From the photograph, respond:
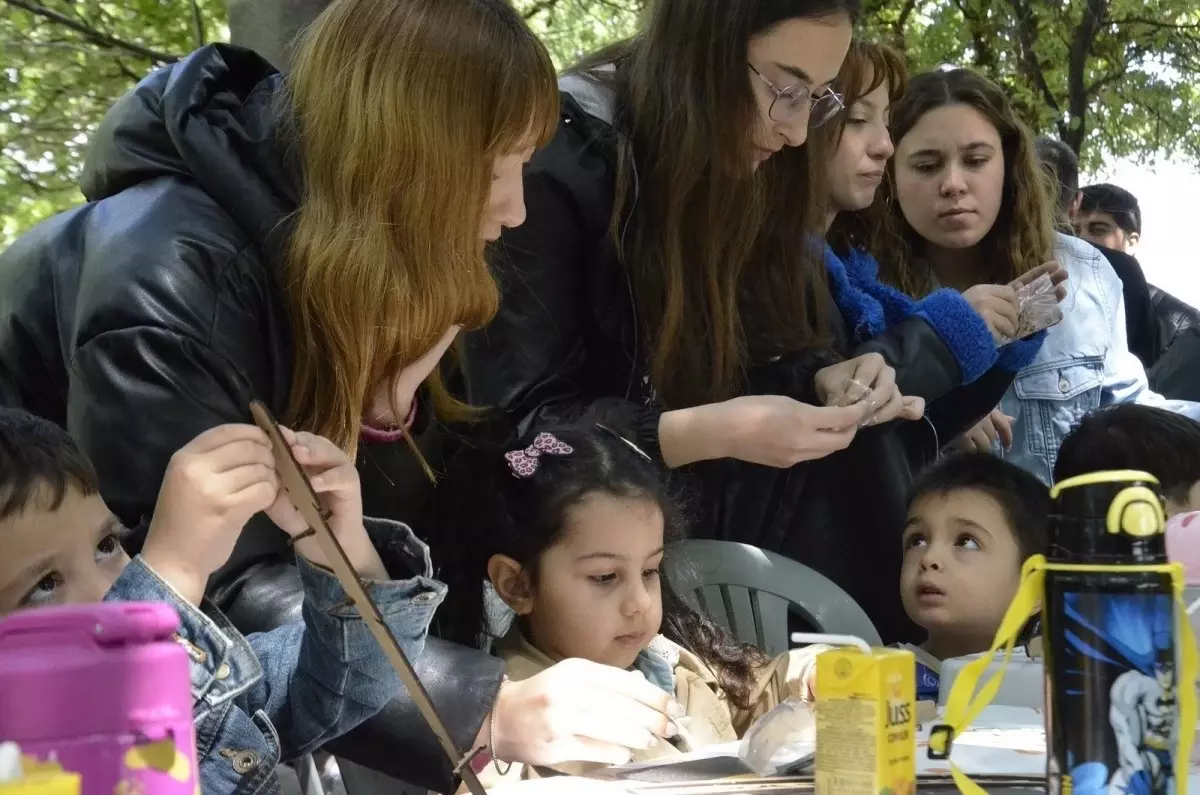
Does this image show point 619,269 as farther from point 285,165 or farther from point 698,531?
point 285,165

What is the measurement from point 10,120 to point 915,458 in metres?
3.82

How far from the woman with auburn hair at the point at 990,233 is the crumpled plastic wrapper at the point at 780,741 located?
7.51 ft

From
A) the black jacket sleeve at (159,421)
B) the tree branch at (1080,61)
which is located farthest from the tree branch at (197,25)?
the tree branch at (1080,61)

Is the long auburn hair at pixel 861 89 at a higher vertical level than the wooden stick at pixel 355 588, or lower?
higher

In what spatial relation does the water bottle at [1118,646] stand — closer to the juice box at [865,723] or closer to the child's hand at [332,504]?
the juice box at [865,723]

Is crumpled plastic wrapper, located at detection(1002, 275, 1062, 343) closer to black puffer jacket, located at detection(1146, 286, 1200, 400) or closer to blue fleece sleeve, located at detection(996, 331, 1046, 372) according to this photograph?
blue fleece sleeve, located at detection(996, 331, 1046, 372)

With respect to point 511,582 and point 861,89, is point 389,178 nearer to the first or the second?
point 511,582

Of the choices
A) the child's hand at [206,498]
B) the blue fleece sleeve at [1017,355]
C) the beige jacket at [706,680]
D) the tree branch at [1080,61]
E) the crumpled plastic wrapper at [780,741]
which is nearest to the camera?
the child's hand at [206,498]

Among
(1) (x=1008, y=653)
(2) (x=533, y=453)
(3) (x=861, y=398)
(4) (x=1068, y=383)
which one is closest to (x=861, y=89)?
(3) (x=861, y=398)

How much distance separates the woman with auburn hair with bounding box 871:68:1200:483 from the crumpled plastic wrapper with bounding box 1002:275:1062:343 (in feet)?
1.47

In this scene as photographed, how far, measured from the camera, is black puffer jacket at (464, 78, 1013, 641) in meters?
2.72

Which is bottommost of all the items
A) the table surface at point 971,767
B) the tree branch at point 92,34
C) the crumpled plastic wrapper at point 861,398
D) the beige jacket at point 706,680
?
the beige jacket at point 706,680

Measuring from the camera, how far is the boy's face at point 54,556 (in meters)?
1.54

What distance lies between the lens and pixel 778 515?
3.07 meters
